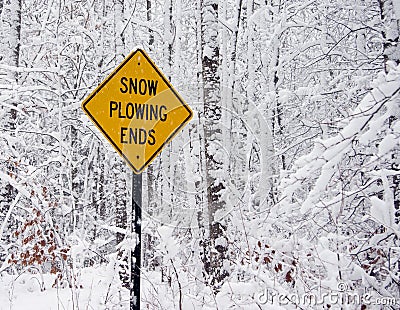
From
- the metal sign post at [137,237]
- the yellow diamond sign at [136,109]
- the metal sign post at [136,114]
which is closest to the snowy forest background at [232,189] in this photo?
the metal sign post at [137,237]

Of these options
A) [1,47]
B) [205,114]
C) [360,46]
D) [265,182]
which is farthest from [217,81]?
[1,47]

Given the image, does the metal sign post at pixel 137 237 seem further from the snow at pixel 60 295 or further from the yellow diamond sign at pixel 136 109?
the snow at pixel 60 295

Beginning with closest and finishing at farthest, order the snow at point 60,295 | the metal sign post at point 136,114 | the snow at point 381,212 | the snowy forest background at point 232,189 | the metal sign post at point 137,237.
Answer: the snow at point 381,212 → the snowy forest background at point 232,189 → the metal sign post at point 137,237 → the metal sign post at point 136,114 → the snow at point 60,295

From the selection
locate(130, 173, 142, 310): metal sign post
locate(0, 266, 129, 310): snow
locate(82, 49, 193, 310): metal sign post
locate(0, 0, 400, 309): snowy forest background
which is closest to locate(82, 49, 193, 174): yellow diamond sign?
locate(82, 49, 193, 310): metal sign post

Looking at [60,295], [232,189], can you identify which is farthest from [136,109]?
[60,295]

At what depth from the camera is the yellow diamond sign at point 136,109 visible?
4051 mm

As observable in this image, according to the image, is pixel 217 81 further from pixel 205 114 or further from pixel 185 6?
pixel 185 6

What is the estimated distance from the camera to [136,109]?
13.6 ft

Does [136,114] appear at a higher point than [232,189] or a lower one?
higher

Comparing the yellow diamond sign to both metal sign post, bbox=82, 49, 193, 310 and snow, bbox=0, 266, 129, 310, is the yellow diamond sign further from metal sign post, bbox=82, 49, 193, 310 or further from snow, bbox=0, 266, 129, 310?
snow, bbox=0, 266, 129, 310

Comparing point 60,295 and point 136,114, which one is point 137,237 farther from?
point 60,295

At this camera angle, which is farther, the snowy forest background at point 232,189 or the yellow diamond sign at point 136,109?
the yellow diamond sign at point 136,109

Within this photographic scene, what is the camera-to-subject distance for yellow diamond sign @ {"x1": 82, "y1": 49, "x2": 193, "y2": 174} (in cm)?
405

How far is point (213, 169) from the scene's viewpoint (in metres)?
5.94
